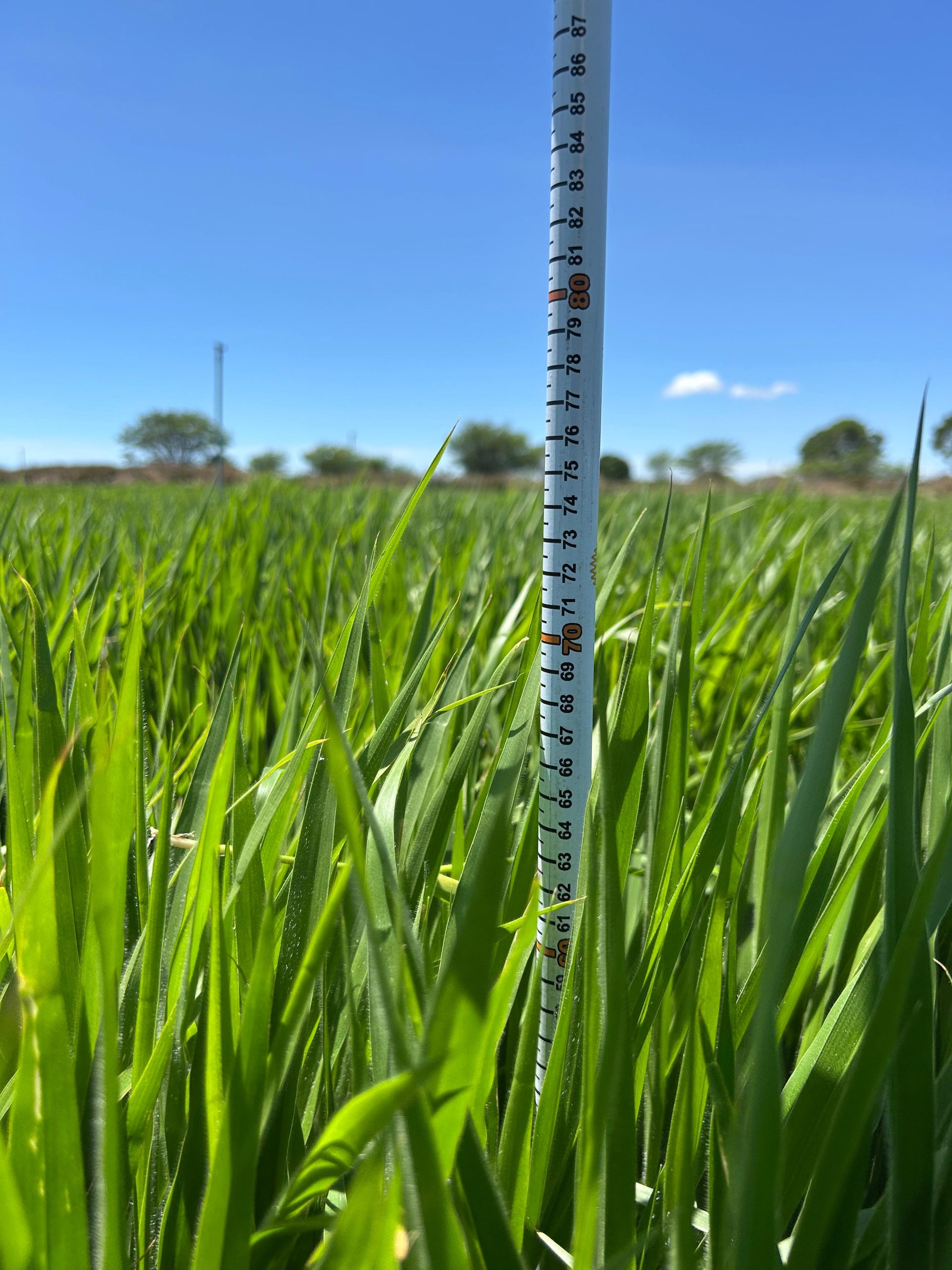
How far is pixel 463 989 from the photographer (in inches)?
6.6

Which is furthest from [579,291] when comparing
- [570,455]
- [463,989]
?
[463,989]

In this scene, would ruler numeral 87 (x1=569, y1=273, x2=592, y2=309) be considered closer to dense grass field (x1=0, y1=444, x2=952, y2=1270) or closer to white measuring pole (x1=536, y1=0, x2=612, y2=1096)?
white measuring pole (x1=536, y1=0, x2=612, y2=1096)

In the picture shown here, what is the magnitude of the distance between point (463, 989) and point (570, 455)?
0.76ft

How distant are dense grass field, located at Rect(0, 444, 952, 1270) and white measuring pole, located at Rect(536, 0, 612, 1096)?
20 millimetres

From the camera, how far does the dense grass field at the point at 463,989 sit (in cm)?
19

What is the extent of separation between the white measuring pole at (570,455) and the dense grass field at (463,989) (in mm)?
20

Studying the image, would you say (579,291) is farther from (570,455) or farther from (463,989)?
(463,989)

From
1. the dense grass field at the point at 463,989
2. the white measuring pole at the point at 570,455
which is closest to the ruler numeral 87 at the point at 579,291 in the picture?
the white measuring pole at the point at 570,455

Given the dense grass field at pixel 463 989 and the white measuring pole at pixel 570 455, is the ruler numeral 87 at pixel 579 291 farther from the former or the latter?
the dense grass field at pixel 463 989

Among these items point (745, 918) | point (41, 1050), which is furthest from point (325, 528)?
point (41, 1050)

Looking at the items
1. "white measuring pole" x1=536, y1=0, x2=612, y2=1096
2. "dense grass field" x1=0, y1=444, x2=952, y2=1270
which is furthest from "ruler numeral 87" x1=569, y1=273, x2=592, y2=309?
"dense grass field" x1=0, y1=444, x2=952, y2=1270

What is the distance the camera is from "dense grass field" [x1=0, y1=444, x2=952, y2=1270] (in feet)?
0.63

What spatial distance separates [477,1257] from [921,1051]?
0.50 feet

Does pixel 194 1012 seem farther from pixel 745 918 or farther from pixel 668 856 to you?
pixel 745 918
